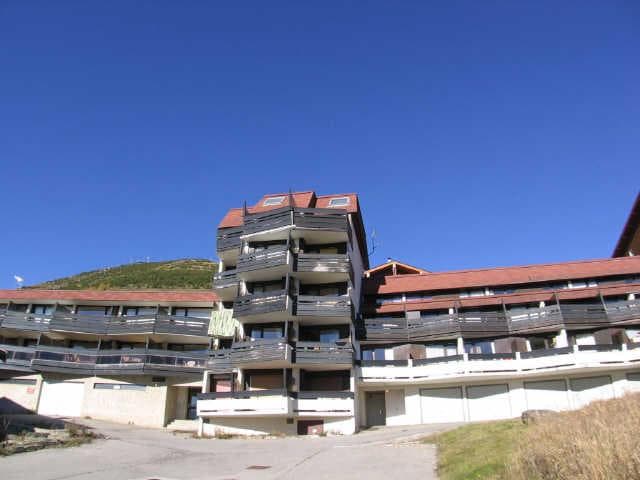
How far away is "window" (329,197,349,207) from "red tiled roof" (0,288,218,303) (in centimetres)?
1138

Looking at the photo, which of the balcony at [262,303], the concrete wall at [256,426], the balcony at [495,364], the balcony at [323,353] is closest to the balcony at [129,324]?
the balcony at [262,303]

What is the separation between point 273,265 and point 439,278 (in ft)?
45.4

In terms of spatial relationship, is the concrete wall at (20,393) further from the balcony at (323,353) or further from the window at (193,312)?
the balcony at (323,353)

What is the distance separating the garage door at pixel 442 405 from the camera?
32406 mm

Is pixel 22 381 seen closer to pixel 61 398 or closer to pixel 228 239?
pixel 61 398

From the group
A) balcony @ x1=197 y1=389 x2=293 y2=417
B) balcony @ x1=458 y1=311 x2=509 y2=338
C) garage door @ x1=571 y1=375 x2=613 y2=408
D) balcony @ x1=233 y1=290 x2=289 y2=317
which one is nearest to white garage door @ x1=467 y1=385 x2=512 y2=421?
balcony @ x1=458 y1=311 x2=509 y2=338

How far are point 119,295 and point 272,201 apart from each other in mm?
13986

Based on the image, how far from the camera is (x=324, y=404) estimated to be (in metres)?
29.6

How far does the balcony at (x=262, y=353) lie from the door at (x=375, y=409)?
7.24m

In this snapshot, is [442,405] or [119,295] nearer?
[442,405]

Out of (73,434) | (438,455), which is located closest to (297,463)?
(438,455)

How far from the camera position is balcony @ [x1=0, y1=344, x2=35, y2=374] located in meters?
36.1

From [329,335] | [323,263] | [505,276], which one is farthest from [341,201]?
[505,276]

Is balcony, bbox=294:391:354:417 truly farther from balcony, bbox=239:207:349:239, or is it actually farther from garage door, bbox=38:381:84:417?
garage door, bbox=38:381:84:417
